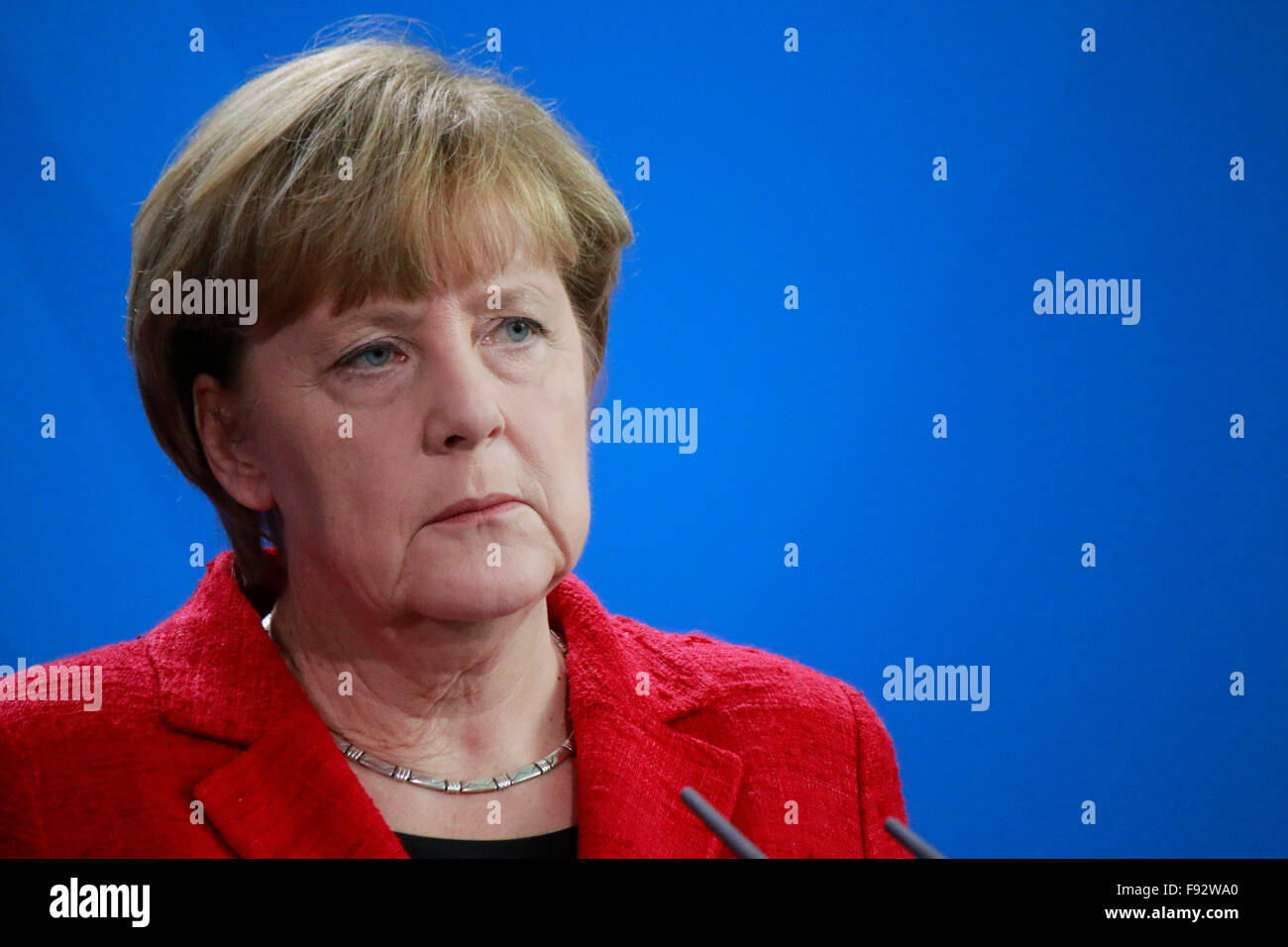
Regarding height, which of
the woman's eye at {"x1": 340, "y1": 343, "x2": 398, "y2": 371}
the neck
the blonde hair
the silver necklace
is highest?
the blonde hair

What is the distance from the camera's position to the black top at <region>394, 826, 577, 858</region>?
139 cm

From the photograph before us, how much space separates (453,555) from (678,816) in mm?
373

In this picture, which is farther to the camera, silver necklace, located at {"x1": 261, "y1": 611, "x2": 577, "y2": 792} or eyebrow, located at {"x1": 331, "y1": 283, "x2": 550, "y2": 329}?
silver necklace, located at {"x1": 261, "y1": 611, "x2": 577, "y2": 792}

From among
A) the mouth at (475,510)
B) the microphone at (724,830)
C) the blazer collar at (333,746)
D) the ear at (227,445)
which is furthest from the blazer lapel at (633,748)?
the ear at (227,445)

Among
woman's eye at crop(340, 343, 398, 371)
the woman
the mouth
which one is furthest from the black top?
woman's eye at crop(340, 343, 398, 371)

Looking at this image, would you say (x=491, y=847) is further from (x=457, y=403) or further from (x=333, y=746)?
(x=457, y=403)

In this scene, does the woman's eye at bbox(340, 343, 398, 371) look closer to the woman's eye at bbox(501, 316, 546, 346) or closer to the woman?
the woman

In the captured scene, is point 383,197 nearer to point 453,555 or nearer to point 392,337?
point 392,337

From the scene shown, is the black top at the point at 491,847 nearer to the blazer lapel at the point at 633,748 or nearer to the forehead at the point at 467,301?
the blazer lapel at the point at 633,748

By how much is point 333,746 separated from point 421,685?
4.5 inches

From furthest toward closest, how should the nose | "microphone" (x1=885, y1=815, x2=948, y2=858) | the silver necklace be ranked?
the silver necklace, the nose, "microphone" (x1=885, y1=815, x2=948, y2=858)
